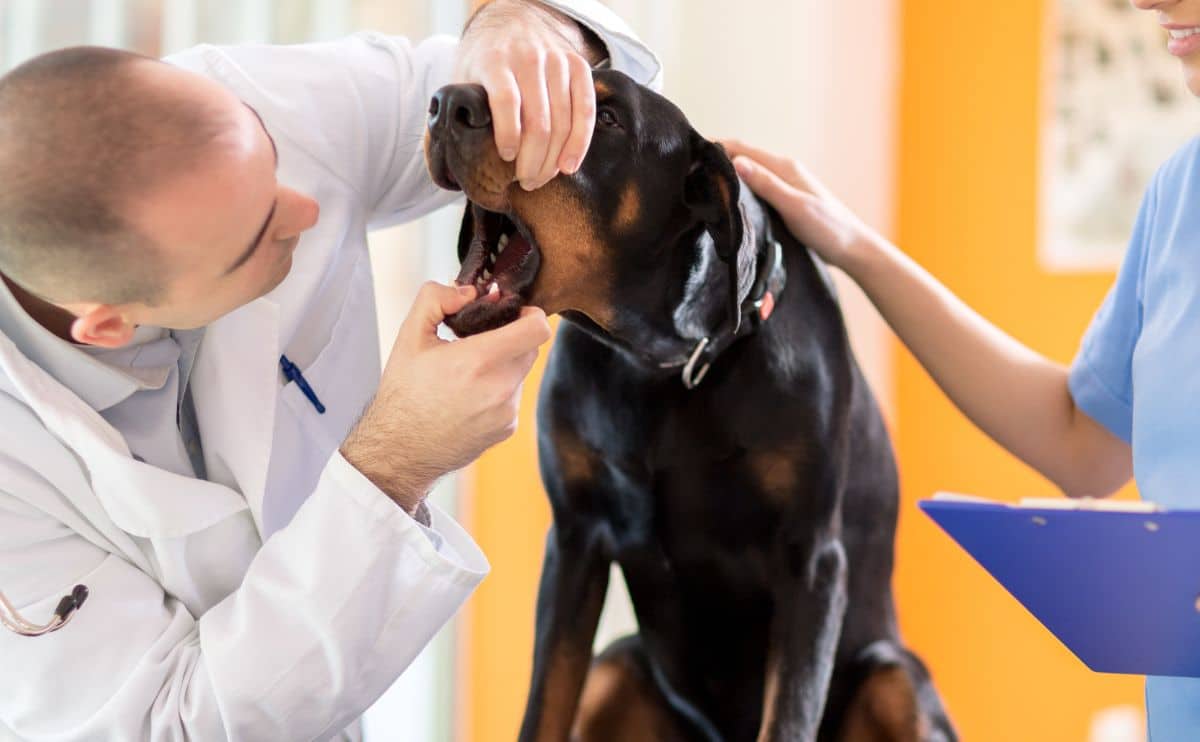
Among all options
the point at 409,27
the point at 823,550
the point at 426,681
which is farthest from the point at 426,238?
the point at 823,550

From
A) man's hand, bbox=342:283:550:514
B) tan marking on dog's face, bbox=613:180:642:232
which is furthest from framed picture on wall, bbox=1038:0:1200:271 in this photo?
man's hand, bbox=342:283:550:514

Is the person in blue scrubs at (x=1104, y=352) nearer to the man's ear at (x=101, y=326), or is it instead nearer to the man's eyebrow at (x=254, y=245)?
the man's eyebrow at (x=254, y=245)

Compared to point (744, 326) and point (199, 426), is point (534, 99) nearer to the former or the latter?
point (744, 326)

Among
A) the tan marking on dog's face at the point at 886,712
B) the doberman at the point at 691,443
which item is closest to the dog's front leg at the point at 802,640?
the doberman at the point at 691,443

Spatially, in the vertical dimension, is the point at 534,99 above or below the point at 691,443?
above

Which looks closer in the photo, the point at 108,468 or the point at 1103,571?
the point at 1103,571

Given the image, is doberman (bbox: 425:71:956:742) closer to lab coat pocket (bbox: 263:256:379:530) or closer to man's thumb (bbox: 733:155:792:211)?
man's thumb (bbox: 733:155:792:211)

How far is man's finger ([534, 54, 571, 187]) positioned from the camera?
1135mm

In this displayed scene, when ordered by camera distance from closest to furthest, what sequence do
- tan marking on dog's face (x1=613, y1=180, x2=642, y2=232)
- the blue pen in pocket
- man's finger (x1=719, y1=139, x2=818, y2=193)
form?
1. tan marking on dog's face (x1=613, y1=180, x2=642, y2=232)
2. the blue pen in pocket
3. man's finger (x1=719, y1=139, x2=818, y2=193)

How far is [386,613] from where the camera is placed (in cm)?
119

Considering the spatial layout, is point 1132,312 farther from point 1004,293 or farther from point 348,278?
point 1004,293

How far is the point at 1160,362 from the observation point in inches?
53.2

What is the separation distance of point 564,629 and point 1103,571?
27.0 inches

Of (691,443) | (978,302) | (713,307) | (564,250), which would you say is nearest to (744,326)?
(713,307)
